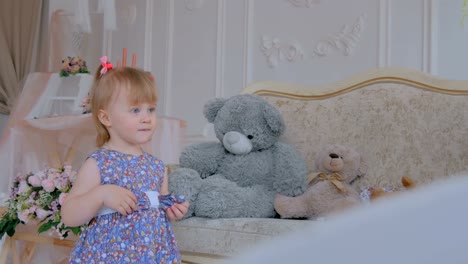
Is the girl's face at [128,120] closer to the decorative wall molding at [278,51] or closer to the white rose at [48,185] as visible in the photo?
the white rose at [48,185]

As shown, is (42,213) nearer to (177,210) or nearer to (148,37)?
(177,210)

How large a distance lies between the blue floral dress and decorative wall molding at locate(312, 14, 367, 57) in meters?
2.21

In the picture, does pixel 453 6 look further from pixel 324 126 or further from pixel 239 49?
pixel 239 49

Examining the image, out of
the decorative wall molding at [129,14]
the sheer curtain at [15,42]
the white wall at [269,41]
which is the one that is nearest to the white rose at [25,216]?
the white wall at [269,41]

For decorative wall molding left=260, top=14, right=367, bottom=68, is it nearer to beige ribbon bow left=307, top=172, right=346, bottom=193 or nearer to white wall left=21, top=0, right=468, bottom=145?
white wall left=21, top=0, right=468, bottom=145

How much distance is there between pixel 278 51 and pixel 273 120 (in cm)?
170

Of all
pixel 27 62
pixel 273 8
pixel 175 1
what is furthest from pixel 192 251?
pixel 27 62

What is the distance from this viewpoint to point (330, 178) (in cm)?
223

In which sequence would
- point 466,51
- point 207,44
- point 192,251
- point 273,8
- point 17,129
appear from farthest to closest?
point 207,44 < point 273,8 < point 17,129 < point 466,51 < point 192,251

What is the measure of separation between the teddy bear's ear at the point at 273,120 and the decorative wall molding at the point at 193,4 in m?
2.37

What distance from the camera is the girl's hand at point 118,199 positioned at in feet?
4.91

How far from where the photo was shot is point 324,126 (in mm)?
2516

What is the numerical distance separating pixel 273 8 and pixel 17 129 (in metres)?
1.84

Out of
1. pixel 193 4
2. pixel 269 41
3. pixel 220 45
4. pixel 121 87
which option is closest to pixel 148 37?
pixel 193 4
